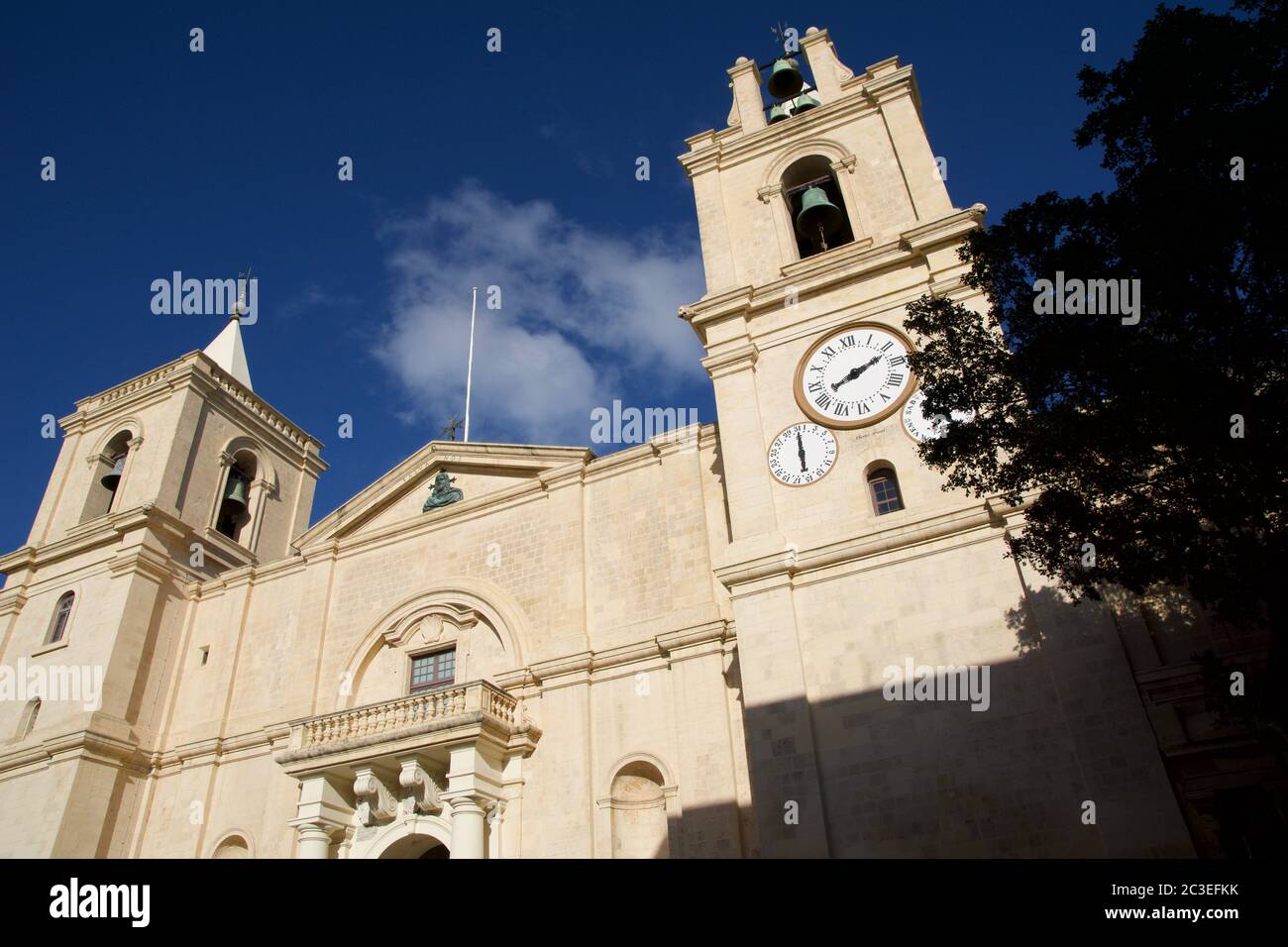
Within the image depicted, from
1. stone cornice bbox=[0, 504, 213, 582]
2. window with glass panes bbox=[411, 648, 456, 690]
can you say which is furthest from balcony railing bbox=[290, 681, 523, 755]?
stone cornice bbox=[0, 504, 213, 582]

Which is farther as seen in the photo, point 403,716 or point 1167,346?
point 403,716

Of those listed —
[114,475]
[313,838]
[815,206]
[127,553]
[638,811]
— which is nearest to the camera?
[638,811]

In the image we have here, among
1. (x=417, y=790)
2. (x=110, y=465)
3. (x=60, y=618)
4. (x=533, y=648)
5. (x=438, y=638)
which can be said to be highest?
(x=110, y=465)

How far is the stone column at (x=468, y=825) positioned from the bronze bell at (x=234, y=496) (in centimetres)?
1472

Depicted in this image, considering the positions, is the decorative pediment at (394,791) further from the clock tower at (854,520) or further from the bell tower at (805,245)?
the bell tower at (805,245)

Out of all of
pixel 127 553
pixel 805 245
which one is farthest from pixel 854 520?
pixel 127 553

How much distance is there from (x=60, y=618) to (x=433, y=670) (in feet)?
36.4

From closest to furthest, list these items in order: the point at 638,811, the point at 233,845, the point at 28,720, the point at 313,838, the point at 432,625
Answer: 1. the point at 638,811
2. the point at 313,838
3. the point at 233,845
4. the point at 432,625
5. the point at 28,720

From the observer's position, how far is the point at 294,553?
2255 centimetres

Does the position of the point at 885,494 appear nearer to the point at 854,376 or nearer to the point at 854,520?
the point at 854,520

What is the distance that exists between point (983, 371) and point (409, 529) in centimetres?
1445

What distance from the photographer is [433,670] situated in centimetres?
1906

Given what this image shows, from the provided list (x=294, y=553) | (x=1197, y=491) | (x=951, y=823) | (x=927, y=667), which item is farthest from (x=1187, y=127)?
(x=294, y=553)
